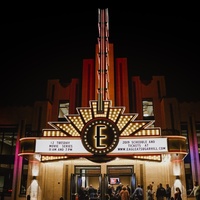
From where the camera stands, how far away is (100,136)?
60.6 feet

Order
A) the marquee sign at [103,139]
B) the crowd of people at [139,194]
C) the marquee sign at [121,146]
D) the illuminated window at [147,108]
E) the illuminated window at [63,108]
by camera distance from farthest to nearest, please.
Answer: the illuminated window at [63,108] → the illuminated window at [147,108] → the marquee sign at [121,146] → the marquee sign at [103,139] → the crowd of people at [139,194]

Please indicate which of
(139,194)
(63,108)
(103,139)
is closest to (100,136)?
(103,139)

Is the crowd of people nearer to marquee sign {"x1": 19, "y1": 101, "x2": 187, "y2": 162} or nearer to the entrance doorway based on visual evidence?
the entrance doorway

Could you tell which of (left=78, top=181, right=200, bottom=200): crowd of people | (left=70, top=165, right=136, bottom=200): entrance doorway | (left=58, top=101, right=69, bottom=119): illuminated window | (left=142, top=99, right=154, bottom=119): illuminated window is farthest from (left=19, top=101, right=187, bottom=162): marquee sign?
(left=58, top=101, right=69, bottom=119): illuminated window

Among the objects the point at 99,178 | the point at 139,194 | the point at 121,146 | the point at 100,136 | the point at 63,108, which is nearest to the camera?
the point at 100,136

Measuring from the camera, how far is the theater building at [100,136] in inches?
747

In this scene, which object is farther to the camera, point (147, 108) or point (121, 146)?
point (147, 108)

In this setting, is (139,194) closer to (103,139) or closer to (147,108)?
(103,139)

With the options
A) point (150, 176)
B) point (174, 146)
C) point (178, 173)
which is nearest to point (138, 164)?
point (150, 176)

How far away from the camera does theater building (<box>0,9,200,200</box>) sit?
18984 mm

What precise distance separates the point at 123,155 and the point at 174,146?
3.52 m

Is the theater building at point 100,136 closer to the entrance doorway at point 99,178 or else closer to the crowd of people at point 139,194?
the entrance doorway at point 99,178

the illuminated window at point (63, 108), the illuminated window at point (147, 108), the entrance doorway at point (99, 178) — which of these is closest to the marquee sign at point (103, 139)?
the entrance doorway at point (99, 178)

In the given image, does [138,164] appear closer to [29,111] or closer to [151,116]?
[151,116]
